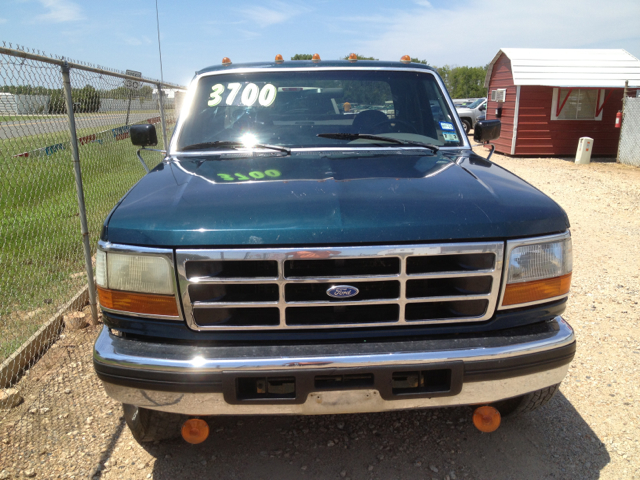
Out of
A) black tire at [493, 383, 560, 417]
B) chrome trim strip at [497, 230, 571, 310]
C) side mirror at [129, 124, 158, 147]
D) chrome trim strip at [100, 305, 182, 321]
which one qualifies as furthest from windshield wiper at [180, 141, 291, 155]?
black tire at [493, 383, 560, 417]

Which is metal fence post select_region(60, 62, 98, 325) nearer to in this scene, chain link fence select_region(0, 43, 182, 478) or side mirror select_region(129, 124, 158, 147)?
chain link fence select_region(0, 43, 182, 478)

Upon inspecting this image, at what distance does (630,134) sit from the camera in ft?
45.4

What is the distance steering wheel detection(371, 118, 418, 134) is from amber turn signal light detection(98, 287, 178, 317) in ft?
6.05

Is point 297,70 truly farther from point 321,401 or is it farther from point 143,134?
point 321,401

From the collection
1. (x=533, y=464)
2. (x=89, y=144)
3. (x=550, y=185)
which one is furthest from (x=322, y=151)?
(x=550, y=185)

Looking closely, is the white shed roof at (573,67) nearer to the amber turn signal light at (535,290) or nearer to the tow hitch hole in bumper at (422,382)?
the amber turn signal light at (535,290)

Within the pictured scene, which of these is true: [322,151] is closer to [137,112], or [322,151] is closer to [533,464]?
[533,464]

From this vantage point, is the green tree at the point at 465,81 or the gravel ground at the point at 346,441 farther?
the green tree at the point at 465,81

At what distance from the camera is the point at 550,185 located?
10.8 metres

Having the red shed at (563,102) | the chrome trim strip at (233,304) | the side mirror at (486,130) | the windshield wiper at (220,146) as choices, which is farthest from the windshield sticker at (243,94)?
the red shed at (563,102)

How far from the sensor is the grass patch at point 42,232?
4.06 meters

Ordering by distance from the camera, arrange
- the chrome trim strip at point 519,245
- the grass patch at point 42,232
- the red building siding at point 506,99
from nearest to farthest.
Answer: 1. the chrome trim strip at point 519,245
2. the grass patch at point 42,232
3. the red building siding at point 506,99

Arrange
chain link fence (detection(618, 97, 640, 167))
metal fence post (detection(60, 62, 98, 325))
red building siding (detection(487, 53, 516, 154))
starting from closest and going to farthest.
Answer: metal fence post (detection(60, 62, 98, 325)), chain link fence (detection(618, 97, 640, 167)), red building siding (detection(487, 53, 516, 154))

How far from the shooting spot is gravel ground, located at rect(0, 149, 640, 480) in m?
2.44
